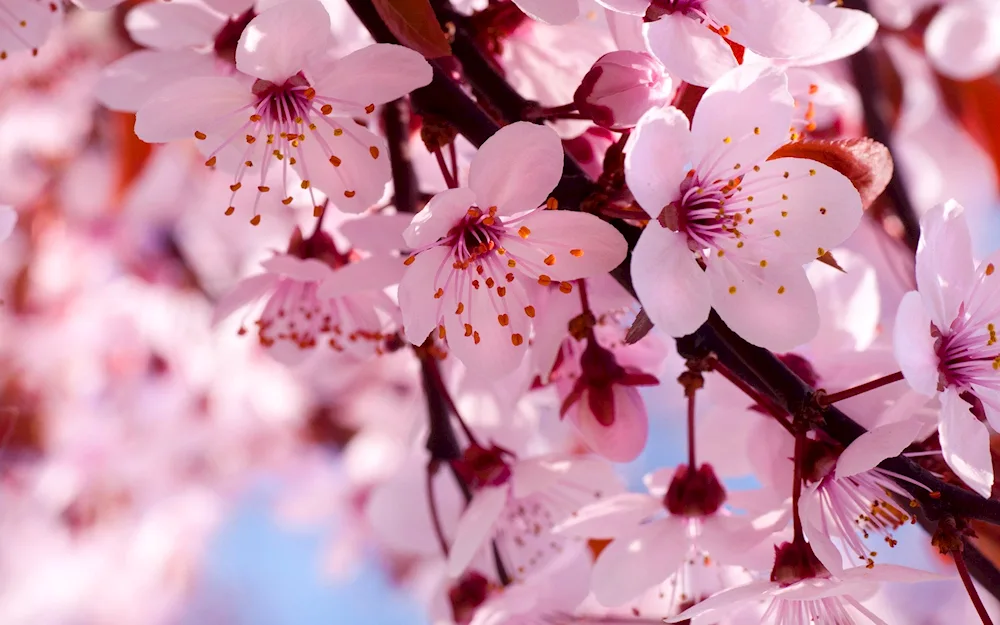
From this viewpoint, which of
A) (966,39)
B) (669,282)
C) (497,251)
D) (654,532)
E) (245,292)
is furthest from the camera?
(966,39)

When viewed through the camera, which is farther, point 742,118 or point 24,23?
point 24,23

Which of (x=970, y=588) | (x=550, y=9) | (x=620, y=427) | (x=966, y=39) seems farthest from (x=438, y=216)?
(x=966, y=39)

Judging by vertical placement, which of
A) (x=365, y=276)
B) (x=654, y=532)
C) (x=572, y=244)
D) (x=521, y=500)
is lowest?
(x=521, y=500)

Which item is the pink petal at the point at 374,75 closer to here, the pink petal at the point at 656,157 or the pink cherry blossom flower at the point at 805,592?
the pink petal at the point at 656,157

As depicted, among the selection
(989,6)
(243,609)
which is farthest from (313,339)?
(243,609)

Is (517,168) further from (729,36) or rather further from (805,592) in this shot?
(805,592)

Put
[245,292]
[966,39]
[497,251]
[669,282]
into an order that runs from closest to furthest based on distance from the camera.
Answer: [669,282] → [497,251] → [245,292] → [966,39]

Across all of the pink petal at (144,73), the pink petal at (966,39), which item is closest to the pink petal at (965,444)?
the pink petal at (144,73)

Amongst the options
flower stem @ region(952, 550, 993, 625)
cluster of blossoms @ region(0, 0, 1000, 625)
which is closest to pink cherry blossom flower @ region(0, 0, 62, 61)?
cluster of blossoms @ region(0, 0, 1000, 625)
